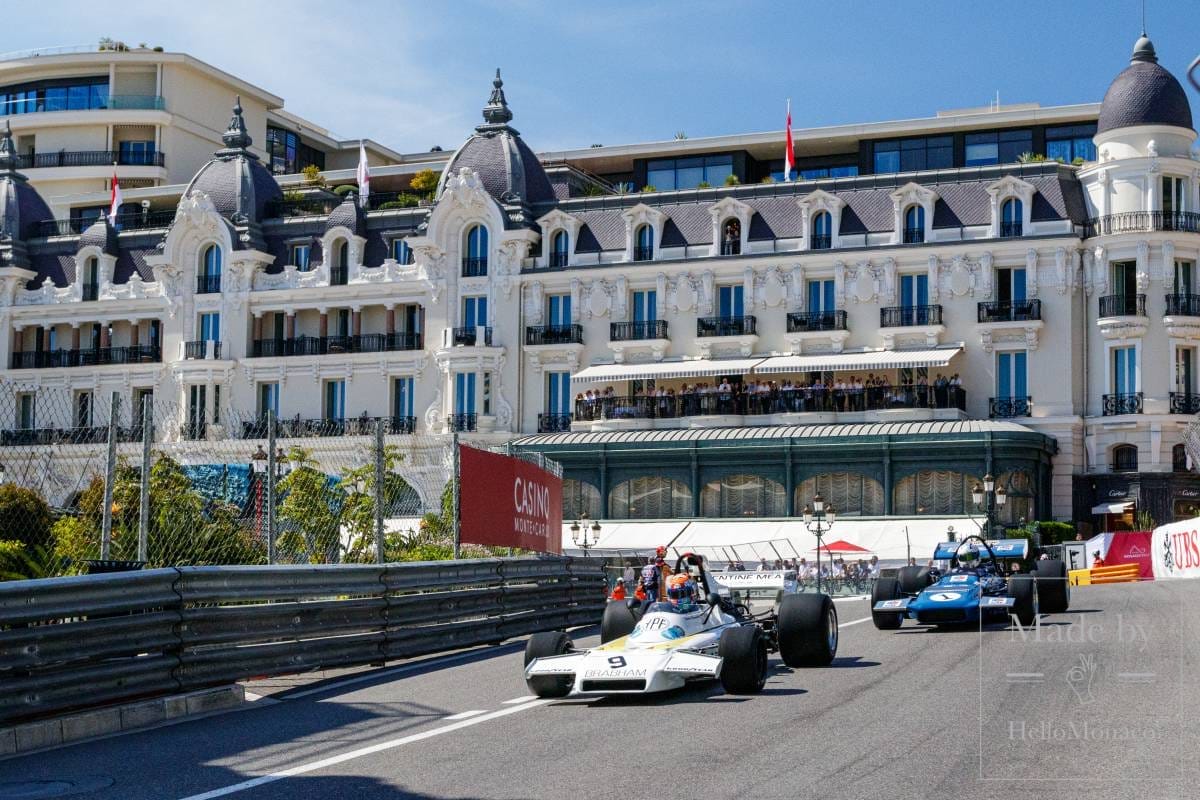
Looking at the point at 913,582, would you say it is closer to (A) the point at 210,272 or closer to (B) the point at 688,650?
(B) the point at 688,650

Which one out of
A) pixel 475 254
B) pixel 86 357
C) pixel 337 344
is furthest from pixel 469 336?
pixel 86 357

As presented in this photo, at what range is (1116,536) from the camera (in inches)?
1967

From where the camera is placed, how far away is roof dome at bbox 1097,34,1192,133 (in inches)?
2277

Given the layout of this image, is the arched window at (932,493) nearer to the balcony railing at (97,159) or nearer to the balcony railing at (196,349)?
the balcony railing at (196,349)

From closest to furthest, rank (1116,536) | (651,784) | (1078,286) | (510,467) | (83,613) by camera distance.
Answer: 1. (651,784)
2. (83,613)
3. (510,467)
4. (1116,536)
5. (1078,286)

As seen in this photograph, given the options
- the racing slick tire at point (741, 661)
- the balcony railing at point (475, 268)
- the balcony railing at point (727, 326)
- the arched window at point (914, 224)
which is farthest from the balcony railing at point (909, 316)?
the racing slick tire at point (741, 661)

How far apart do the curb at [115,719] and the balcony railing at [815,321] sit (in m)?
46.2

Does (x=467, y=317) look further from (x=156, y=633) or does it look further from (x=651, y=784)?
(x=651, y=784)

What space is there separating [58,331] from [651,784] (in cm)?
6686

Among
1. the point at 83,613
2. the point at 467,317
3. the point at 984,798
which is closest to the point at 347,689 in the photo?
the point at 83,613

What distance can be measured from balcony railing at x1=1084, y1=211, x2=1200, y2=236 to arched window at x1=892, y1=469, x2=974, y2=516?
10394mm

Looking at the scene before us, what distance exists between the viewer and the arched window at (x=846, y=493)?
56.6 metres

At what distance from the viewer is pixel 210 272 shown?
6938 cm

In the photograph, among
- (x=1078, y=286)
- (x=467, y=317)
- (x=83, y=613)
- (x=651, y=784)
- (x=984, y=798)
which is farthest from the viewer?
(x=467, y=317)
